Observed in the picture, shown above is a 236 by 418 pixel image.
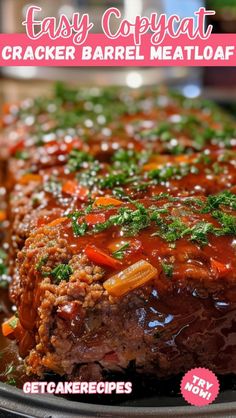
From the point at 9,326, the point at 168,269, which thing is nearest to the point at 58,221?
the point at 9,326

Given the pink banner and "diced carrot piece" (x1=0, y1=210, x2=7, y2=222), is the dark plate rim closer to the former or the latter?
the pink banner

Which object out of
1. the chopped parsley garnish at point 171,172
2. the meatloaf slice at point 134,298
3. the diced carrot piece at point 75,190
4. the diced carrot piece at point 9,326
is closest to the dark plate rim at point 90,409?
the meatloaf slice at point 134,298

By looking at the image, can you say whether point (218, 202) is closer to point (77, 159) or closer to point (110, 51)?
point (110, 51)

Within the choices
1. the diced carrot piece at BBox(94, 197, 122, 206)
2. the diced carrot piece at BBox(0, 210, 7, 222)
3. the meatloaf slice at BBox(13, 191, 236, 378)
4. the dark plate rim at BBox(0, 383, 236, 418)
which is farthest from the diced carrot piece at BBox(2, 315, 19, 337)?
the diced carrot piece at BBox(0, 210, 7, 222)

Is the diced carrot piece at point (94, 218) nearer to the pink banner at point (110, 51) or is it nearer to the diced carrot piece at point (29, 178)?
the pink banner at point (110, 51)

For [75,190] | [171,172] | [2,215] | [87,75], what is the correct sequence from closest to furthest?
[75,190] → [171,172] → [2,215] → [87,75]
